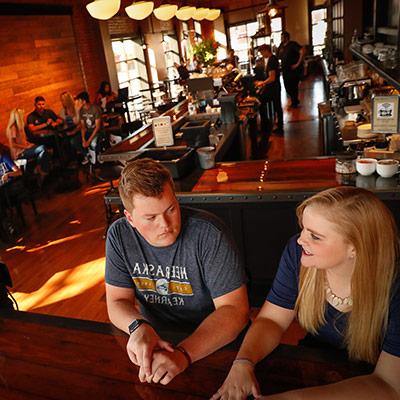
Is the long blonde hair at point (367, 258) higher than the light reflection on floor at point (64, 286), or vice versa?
the long blonde hair at point (367, 258)

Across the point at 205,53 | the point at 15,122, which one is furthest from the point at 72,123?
the point at 205,53

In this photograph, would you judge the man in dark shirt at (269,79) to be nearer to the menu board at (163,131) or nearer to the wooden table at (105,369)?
the menu board at (163,131)

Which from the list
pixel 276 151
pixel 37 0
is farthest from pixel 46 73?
pixel 276 151

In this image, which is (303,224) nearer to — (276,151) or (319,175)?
(319,175)

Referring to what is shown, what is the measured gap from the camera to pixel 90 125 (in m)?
6.75

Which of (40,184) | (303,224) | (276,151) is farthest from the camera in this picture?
(276,151)

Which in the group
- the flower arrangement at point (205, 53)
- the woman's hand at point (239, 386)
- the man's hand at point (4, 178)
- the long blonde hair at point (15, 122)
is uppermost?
the flower arrangement at point (205, 53)

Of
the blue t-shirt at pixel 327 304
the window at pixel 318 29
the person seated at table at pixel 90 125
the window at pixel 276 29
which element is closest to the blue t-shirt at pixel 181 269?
the blue t-shirt at pixel 327 304

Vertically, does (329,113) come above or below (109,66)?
below

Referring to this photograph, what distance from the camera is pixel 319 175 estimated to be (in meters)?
2.90

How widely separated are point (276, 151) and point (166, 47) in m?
8.92

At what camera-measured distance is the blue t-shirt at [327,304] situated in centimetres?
120

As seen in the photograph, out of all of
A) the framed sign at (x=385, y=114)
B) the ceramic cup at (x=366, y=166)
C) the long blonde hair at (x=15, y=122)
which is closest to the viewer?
the ceramic cup at (x=366, y=166)

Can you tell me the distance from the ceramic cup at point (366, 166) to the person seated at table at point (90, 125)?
4.69m
